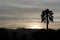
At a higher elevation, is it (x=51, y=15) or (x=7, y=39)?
(x=51, y=15)

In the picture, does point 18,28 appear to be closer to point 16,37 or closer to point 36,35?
point 16,37

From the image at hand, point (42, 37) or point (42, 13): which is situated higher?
point (42, 13)

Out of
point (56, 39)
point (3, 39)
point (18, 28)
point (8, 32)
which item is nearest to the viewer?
point (56, 39)

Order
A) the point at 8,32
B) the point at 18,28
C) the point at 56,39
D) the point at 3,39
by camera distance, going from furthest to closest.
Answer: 1. the point at 18,28
2. the point at 8,32
3. the point at 3,39
4. the point at 56,39

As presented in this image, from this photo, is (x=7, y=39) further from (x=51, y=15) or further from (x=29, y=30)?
(x=51, y=15)

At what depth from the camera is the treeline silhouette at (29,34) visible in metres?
35.7

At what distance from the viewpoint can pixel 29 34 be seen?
157ft

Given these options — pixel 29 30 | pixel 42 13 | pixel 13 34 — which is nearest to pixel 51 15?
pixel 42 13

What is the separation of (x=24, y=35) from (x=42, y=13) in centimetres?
634

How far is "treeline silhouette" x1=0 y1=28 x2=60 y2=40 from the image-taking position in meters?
35.7

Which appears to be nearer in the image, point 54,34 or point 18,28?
point 54,34

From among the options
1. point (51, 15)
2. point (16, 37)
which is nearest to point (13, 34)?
point (16, 37)

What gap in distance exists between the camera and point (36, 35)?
35.8 m

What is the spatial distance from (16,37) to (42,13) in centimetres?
727
